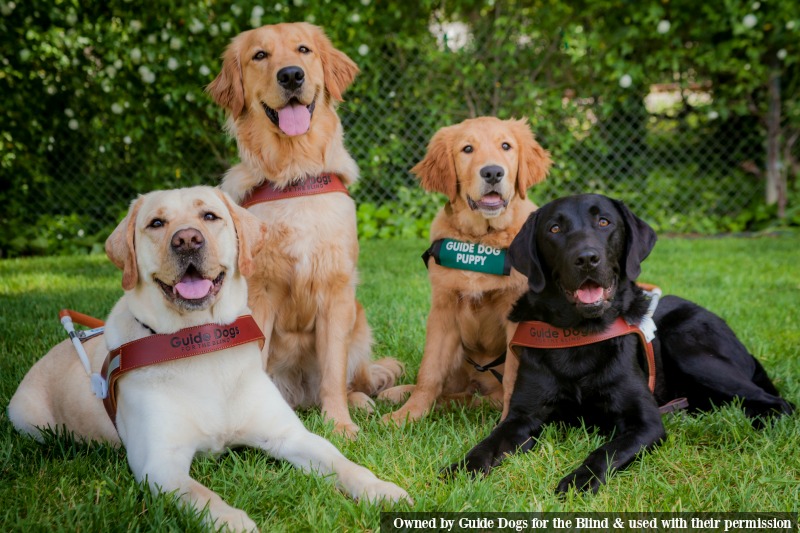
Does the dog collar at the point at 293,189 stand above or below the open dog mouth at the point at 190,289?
above

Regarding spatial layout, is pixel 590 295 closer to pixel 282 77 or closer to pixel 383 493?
pixel 383 493

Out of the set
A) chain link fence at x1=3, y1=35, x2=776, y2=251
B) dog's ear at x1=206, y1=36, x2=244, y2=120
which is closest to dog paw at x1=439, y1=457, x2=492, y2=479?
dog's ear at x1=206, y1=36, x2=244, y2=120

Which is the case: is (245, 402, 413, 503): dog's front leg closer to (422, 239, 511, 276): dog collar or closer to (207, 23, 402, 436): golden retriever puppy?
(207, 23, 402, 436): golden retriever puppy

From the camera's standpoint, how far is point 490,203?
3203 mm

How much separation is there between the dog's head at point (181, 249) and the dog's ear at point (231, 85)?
2.98ft

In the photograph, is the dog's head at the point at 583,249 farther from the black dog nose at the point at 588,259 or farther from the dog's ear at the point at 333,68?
the dog's ear at the point at 333,68

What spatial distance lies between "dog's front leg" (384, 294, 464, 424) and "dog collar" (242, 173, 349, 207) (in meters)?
0.71

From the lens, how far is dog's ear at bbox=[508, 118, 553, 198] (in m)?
3.41

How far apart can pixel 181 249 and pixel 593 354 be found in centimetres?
155

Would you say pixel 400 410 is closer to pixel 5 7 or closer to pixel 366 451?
pixel 366 451

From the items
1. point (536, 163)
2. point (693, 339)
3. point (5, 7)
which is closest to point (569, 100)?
point (536, 163)

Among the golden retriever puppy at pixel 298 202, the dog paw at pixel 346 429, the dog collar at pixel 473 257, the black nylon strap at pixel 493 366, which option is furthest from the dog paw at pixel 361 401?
the dog collar at pixel 473 257

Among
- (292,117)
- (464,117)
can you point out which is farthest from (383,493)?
(464,117)

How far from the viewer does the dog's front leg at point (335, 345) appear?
307 centimetres
